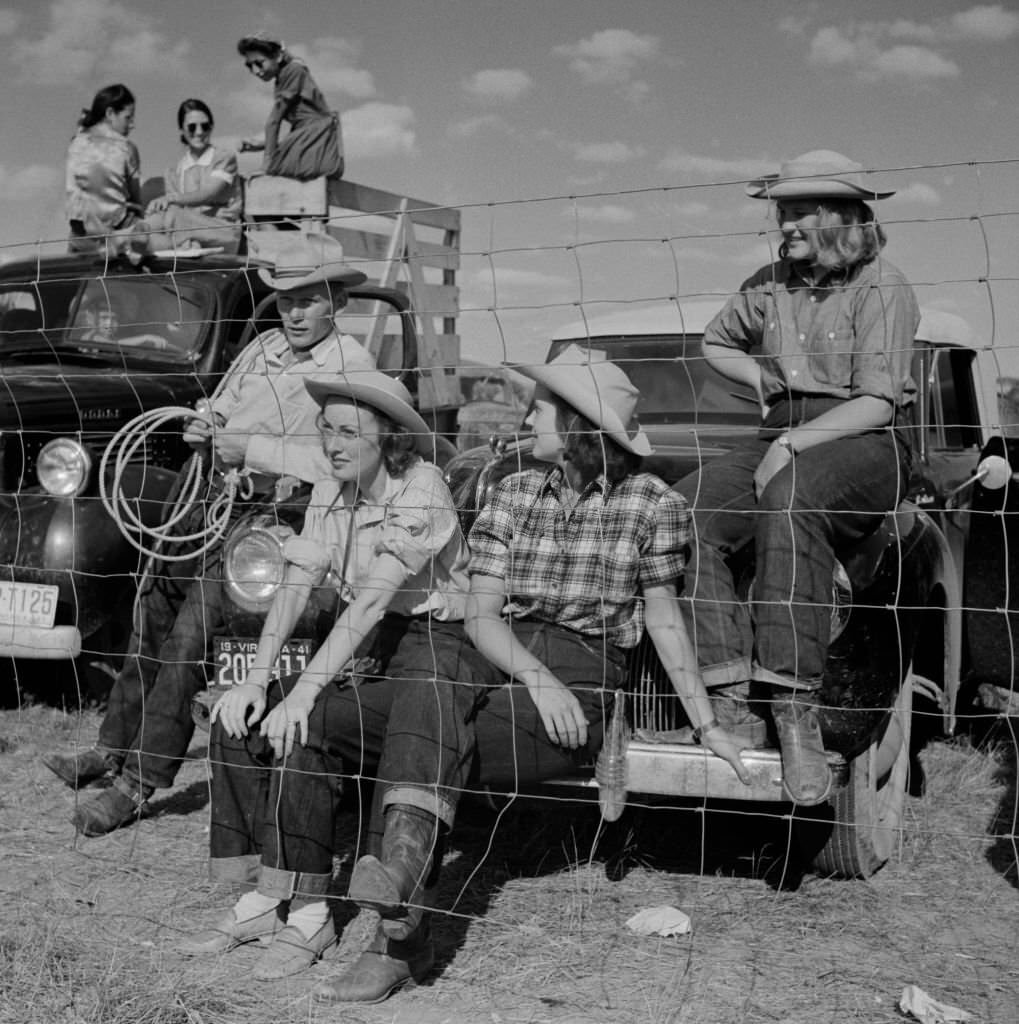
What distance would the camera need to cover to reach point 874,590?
139 inches

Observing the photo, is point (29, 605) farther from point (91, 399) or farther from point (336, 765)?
point (336, 765)

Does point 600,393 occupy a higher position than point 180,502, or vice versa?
point 600,393

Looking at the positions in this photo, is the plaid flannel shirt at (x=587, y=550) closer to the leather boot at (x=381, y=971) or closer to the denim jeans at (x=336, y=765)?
the denim jeans at (x=336, y=765)

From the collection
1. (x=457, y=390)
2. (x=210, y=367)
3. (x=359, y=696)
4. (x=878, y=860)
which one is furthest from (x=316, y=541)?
(x=457, y=390)

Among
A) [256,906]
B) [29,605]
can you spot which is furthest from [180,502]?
[256,906]

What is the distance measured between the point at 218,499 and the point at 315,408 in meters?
0.54

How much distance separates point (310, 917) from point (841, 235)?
7.91ft

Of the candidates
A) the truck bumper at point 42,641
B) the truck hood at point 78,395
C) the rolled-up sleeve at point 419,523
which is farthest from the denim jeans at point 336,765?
the truck hood at point 78,395

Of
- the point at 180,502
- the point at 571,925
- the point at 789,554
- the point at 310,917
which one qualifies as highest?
the point at 180,502

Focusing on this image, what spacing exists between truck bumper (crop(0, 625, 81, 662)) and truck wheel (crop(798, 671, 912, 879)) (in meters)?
2.90

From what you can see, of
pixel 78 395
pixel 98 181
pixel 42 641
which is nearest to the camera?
pixel 42 641

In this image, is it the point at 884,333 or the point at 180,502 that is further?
the point at 180,502

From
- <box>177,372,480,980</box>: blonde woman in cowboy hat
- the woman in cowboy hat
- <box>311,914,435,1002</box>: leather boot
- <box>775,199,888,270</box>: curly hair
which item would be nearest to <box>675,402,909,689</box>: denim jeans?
the woman in cowboy hat

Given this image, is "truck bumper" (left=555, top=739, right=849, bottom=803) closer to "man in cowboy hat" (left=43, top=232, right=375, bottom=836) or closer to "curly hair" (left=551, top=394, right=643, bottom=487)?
"curly hair" (left=551, top=394, right=643, bottom=487)
